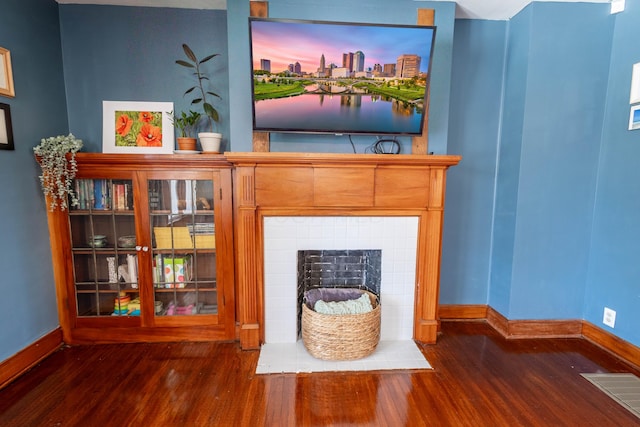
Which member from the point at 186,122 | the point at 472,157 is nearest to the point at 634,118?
the point at 472,157

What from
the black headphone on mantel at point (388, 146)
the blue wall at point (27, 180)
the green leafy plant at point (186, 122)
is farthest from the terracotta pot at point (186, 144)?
the black headphone on mantel at point (388, 146)

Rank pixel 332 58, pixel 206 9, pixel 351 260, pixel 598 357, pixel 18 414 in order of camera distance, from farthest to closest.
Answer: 1. pixel 351 260
2. pixel 206 9
3. pixel 598 357
4. pixel 332 58
5. pixel 18 414

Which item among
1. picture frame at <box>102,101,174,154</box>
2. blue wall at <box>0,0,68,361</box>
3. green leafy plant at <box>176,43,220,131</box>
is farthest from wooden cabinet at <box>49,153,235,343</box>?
green leafy plant at <box>176,43,220,131</box>

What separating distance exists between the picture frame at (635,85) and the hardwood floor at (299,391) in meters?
1.73

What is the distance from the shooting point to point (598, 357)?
81.7 inches

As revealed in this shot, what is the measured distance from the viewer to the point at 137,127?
231 centimetres

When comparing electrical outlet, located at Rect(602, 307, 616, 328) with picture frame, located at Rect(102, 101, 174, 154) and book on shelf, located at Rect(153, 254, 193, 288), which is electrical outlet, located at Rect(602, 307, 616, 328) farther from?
picture frame, located at Rect(102, 101, 174, 154)

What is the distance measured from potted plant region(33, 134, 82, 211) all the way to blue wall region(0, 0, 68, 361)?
0.08 m

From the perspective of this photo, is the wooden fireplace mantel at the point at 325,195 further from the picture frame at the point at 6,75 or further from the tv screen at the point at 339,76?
the picture frame at the point at 6,75

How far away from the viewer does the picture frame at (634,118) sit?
77.1 inches

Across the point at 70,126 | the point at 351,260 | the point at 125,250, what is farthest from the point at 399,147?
the point at 70,126

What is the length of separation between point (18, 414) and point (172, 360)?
731 mm

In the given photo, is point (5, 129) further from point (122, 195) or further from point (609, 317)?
point (609, 317)

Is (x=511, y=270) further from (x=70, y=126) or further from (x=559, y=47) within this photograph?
(x=70, y=126)
